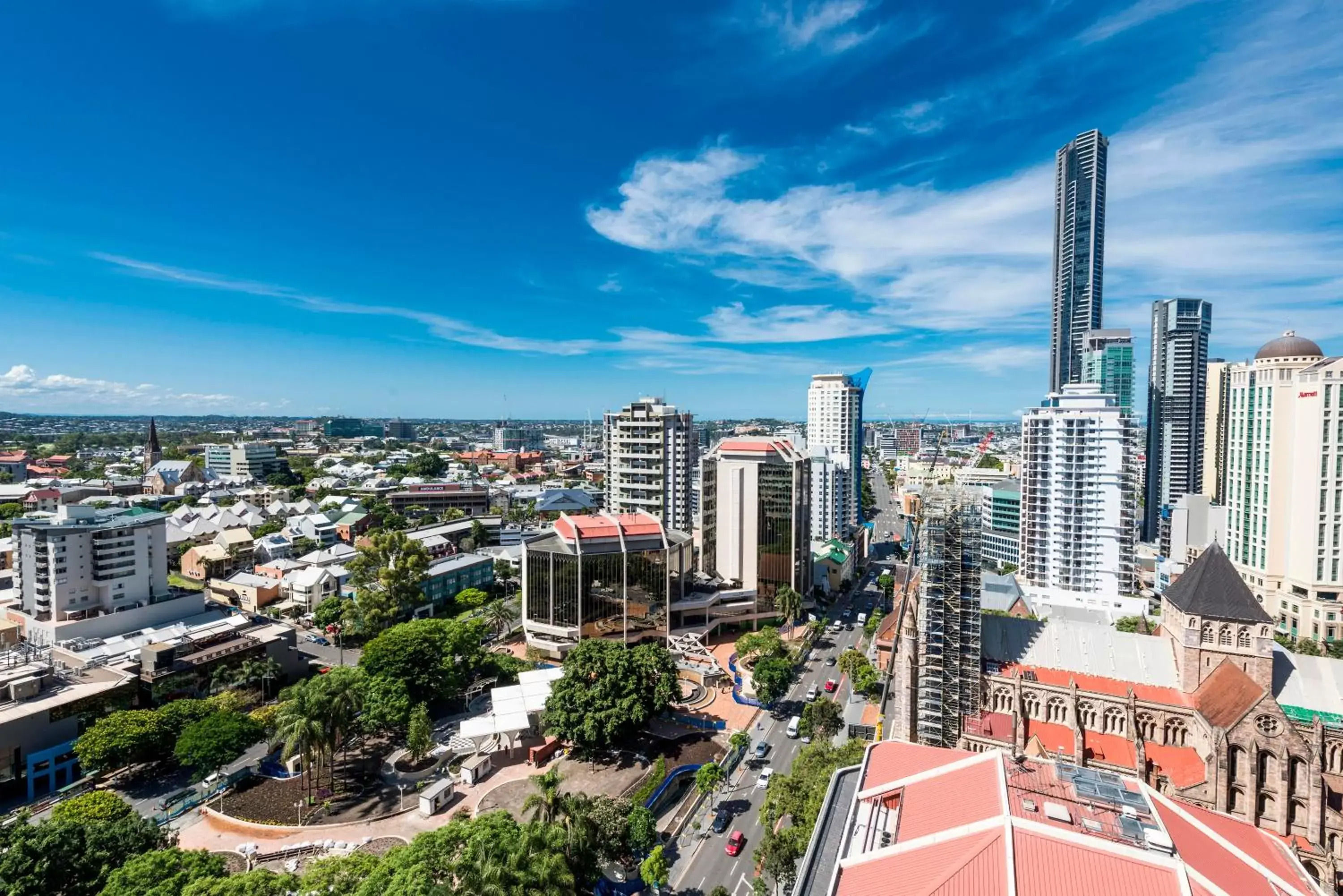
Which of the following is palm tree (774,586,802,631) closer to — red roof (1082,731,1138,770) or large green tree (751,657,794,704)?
large green tree (751,657,794,704)

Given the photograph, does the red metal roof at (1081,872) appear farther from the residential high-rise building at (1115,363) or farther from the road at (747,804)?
the residential high-rise building at (1115,363)

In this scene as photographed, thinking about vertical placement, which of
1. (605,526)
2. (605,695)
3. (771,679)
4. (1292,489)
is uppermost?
(1292,489)

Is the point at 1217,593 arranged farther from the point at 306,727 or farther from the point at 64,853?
the point at 64,853

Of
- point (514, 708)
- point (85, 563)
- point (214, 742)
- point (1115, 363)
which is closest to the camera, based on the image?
point (214, 742)

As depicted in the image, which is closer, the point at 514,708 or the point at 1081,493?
the point at 514,708

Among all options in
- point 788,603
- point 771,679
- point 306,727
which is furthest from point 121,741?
point 788,603

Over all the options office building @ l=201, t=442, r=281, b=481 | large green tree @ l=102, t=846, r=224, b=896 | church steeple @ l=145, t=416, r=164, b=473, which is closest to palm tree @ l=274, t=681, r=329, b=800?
large green tree @ l=102, t=846, r=224, b=896

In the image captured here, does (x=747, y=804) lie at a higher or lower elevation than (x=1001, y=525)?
lower
